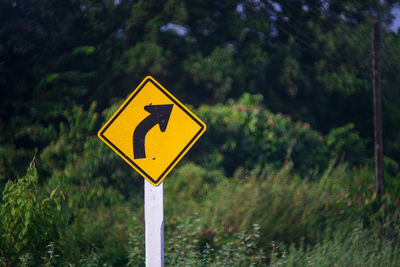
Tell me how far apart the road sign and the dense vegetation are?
143 centimetres

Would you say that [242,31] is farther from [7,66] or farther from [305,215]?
[305,215]

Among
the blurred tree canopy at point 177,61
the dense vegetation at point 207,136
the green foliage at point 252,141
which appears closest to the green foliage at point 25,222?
the dense vegetation at point 207,136

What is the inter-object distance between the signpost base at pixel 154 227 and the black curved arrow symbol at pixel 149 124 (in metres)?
0.27

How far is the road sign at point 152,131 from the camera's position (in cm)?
349

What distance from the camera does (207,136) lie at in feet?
33.3

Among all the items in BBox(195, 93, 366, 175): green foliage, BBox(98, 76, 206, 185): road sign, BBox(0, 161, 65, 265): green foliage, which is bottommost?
BBox(195, 93, 366, 175): green foliage

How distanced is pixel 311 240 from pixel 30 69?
29.9ft

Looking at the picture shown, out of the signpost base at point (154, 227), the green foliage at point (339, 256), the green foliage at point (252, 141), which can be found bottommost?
the green foliage at point (252, 141)

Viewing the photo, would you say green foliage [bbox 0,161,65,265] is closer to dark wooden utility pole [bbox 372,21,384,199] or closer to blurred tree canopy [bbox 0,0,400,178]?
blurred tree canopy [bbox 0,0,400,178]

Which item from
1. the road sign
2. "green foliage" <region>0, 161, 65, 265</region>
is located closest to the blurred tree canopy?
"green foliage" <region>0, 161, 65, 265</region>

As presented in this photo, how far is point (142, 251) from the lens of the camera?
18.9 ft

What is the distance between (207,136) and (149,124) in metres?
6.64

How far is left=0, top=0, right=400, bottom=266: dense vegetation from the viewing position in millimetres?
5410

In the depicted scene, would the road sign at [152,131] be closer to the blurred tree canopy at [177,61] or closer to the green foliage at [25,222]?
the green foliage at [25,222]
